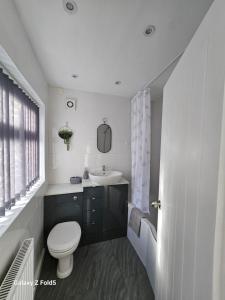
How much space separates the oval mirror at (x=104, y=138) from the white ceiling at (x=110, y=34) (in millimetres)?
862

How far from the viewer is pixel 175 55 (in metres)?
1.23

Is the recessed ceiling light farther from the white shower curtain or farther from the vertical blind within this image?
the vertical blind

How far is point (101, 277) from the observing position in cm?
140

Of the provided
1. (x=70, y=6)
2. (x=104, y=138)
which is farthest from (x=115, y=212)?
(x=70, y=6)

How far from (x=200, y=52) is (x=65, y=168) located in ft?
6.71

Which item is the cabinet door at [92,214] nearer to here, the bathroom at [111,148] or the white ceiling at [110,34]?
the bathroom at [111,148]

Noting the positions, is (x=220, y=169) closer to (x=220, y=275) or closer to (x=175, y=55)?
(x=220, y=275)

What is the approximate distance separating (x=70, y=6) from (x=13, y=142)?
106 cm

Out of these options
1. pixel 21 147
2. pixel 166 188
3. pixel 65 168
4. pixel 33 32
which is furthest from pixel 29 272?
pixel 33 32

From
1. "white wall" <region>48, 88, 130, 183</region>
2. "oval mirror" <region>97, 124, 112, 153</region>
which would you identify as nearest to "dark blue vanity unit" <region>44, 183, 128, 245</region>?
"white wall" <region>48, 88, 130, 183</region>

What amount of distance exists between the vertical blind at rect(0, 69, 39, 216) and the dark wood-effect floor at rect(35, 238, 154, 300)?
1.02m

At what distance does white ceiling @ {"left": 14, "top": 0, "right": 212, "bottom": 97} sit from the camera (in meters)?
0.82

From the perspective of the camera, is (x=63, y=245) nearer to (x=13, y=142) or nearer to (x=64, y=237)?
Result: (x=64, y=237)

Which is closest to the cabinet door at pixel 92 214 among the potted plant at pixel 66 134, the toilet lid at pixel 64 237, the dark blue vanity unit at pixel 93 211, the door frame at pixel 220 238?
the dark blue vanity unit at pixel 93 211
